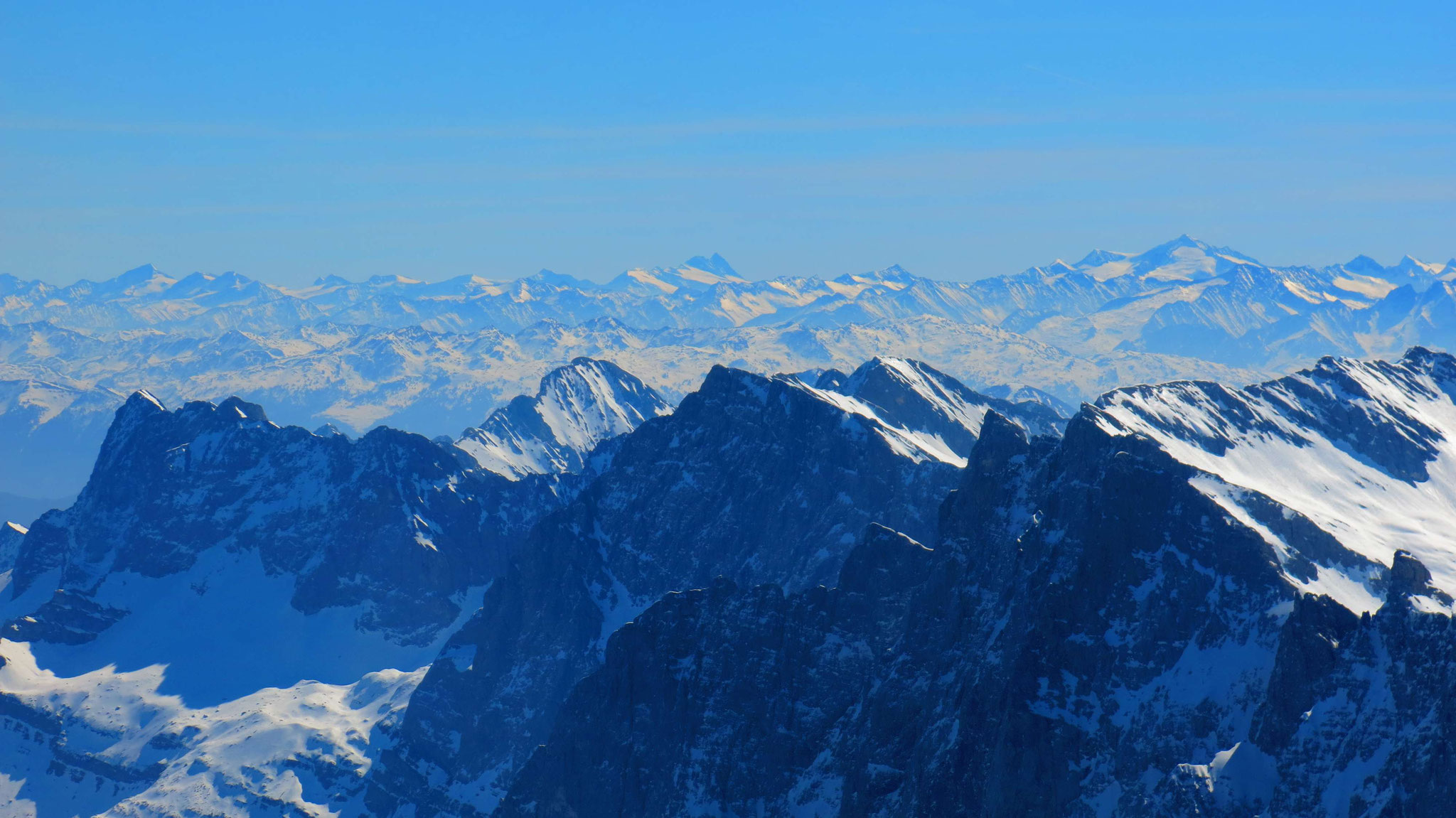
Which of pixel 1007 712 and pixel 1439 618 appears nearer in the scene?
pixel 1439 618

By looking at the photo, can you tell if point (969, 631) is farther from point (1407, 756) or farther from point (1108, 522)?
point (1407, 756)

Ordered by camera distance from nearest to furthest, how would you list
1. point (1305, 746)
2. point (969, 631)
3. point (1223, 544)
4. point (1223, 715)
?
1. point (1305, 746)
2. point (1223, 715)
3. point (1223, 544)
4. point (969, 631)

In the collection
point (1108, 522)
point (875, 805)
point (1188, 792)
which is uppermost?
point (1108, 522)

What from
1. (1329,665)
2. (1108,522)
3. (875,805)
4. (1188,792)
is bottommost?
(875,805)

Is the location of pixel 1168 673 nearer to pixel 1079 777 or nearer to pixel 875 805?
pixel 1079 777

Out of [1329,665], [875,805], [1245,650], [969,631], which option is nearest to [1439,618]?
[1329,665]

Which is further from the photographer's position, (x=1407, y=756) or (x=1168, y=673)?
(x=1168, y=673)

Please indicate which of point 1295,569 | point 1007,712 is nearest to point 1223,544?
point 1295,569

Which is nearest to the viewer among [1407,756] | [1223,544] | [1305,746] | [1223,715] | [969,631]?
[1407,756]

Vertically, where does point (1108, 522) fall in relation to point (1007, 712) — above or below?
above
